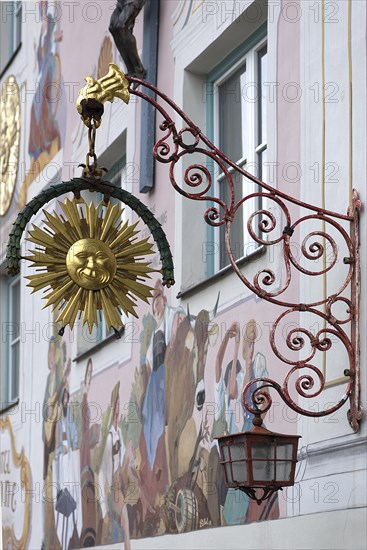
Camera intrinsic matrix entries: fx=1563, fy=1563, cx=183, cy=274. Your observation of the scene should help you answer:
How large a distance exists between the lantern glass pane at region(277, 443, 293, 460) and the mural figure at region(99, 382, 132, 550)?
3909 millimetres

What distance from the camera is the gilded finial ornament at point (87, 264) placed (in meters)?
6.91

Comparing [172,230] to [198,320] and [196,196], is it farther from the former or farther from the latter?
[196,196]

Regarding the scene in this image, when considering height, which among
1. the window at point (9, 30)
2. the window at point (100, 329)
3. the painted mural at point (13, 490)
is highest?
the window at point (9, 30)

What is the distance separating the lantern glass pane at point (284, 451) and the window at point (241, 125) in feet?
7.03

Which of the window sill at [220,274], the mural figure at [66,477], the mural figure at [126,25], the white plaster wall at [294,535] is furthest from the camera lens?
the mural figure at [66,477]

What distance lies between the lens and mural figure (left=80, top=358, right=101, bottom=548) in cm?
1188

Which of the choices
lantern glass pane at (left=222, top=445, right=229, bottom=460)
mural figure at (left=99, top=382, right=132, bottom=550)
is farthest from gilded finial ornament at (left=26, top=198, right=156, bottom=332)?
mural figure at (left=99, top=382, right=132, bottom=550)

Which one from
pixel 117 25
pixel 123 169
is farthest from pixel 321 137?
pixel 123 169

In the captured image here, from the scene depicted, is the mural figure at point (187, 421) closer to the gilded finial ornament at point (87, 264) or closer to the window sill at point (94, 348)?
the window sill at point (94, 348)

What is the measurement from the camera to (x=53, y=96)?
14.4 m

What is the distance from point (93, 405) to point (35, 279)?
5273 mm

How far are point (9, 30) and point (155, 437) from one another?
772cm

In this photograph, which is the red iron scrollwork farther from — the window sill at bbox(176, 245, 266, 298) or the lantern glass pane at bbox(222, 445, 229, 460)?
the window sill at bbox(176, 245, 266, 298)

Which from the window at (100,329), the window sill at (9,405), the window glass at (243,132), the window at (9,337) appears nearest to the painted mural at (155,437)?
the window at (100,329)
